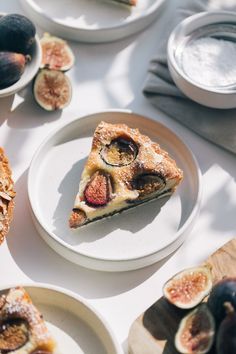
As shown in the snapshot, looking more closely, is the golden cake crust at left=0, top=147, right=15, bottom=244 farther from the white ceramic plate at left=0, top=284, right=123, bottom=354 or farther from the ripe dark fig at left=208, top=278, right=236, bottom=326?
the ripe dark fig at left=208, top=278, right=236, bottom=326

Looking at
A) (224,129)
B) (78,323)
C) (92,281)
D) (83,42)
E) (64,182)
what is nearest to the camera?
(78,323)

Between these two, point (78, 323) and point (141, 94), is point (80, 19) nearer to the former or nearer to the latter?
point (141, 94)

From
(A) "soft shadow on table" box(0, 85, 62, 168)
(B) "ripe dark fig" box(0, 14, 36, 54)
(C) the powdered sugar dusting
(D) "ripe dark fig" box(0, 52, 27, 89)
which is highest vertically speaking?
(B) "ripe dark fig" box(0, 14, 36, 54)

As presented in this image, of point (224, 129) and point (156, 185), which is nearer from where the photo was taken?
point (156, 185)

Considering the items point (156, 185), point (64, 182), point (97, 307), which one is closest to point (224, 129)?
point (156, 185)

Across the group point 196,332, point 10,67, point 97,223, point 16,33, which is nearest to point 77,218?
point 97,223

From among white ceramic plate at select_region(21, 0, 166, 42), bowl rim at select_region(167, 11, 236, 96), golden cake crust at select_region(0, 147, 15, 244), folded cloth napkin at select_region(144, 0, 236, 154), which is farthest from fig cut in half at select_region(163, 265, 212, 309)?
white ceramic plate at select_region(21, 0, 166, 42)

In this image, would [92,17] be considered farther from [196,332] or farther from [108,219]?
[196,332]
